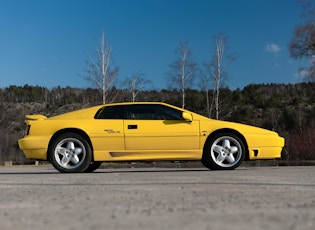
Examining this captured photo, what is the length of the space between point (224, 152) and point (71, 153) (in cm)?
259

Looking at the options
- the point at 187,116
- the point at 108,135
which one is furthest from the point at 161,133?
the point at 108,135

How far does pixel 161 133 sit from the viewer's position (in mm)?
7168

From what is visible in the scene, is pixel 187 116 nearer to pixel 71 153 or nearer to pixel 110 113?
pixel 110 113

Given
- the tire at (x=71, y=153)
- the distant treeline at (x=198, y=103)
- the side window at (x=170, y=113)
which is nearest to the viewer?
the tire at (x=71, y=153)

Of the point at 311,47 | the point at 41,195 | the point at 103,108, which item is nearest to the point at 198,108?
the point at 311,47

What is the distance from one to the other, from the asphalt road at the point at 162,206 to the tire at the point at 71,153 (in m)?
2.38

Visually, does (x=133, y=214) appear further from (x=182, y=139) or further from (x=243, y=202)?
(x=182, y=139)

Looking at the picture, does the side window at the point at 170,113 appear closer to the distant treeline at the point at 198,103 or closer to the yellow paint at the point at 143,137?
the yellow paint at the point at 143,137

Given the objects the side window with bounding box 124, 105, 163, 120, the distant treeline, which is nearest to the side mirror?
the side window with bounding box 124, 105, 163, 120

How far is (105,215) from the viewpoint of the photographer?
110 inches

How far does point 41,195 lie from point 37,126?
Result: 11.5 feet

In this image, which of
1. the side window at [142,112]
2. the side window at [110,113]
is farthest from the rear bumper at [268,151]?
the side window at [110,113]

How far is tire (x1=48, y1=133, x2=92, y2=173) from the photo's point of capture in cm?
704

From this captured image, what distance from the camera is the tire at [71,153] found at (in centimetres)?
704
